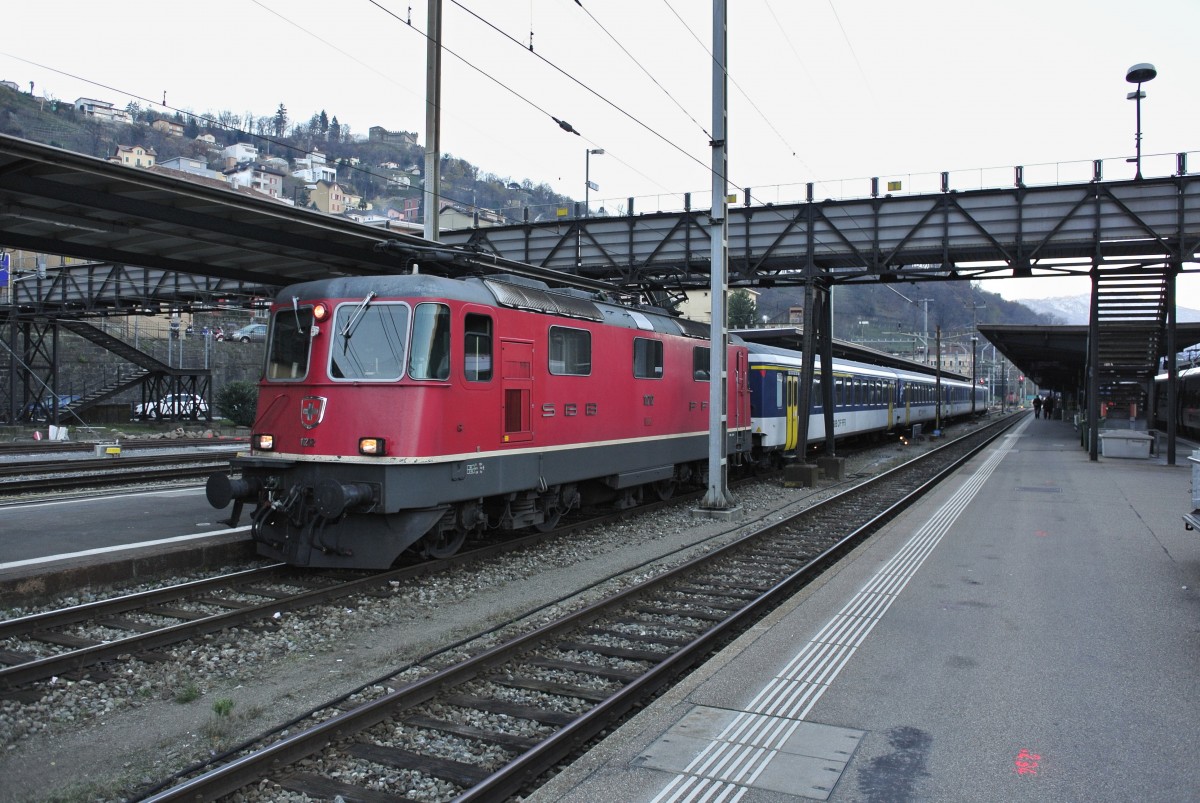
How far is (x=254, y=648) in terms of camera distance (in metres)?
6.82

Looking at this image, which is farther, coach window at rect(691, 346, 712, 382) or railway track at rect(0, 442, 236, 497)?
coach window at rect(691, 346, 712, 382)

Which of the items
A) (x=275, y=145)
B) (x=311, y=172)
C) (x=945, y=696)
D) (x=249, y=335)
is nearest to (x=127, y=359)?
(x=249, y=335)

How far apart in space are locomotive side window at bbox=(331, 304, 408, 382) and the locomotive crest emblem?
324 millimetres

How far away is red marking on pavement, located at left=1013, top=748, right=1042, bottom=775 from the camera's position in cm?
446

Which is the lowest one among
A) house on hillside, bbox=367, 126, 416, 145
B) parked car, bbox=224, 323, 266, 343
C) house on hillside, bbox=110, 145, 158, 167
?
parked car, bbox=224, 323, 266, 343

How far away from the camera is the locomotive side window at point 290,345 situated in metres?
9.28

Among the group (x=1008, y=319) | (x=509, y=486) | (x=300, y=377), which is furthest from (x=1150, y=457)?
(x=1008, y=319)

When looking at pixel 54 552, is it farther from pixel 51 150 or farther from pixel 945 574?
pixel 945 574

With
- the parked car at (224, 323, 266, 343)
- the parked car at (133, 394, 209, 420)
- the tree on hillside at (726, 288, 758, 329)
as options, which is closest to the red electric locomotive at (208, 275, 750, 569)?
the parked car at (133, 394, 209, 420)

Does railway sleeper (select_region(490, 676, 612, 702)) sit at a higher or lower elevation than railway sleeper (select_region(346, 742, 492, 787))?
higher

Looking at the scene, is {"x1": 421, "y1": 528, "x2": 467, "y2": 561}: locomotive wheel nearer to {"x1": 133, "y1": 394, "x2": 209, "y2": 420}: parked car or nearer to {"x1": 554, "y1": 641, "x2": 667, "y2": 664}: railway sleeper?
{"x1": 554, "y1": 641, "x2": 667, "y2": 664}: railway sleeper

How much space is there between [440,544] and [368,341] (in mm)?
2613

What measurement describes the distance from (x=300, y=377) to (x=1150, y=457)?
86.6 ft

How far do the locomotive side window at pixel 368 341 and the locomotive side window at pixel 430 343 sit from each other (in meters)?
0.12
